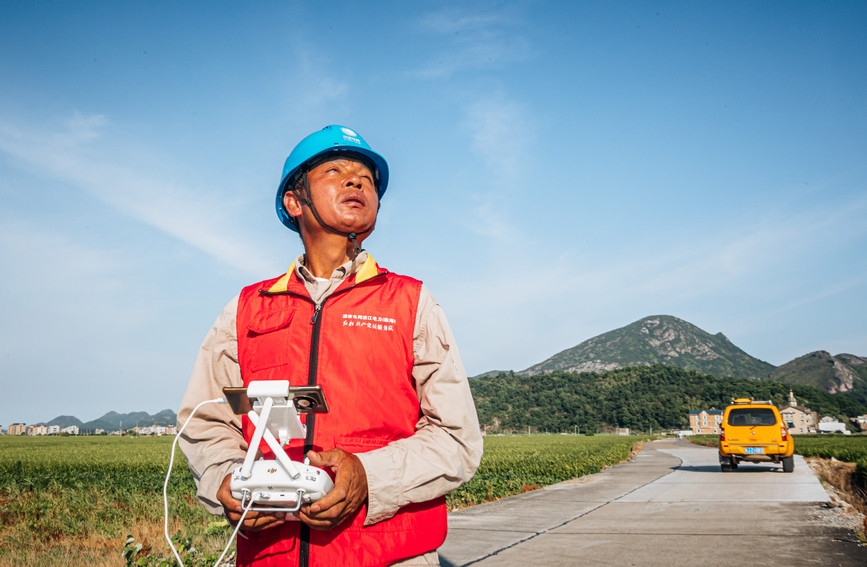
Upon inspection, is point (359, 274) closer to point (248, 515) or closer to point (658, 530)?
point (248, 515)

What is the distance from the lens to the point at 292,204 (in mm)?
2184

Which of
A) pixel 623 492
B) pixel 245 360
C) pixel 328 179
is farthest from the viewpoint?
pixel 623 492

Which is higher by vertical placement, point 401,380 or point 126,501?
point 401,380

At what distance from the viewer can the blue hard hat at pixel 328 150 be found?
6.77 feet

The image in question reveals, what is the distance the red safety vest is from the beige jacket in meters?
0.05

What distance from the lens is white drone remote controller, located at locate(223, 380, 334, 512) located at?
4.20 ft

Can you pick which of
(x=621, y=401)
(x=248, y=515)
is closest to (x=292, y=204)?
(x=248, y=515)

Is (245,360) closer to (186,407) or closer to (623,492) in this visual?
(186,407)

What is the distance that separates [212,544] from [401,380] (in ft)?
17.3

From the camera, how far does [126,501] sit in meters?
11.2

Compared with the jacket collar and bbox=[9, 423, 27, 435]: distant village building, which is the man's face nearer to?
the jacket collar

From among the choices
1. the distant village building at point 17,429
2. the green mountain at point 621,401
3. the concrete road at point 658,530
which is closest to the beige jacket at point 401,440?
the concrete road at point 658,530

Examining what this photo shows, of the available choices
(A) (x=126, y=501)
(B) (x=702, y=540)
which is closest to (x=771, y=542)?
(B) (x=702, y=540)

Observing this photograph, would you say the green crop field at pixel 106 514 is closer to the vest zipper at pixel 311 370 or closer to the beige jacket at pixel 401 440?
the beige jacket at pixel 401 440
